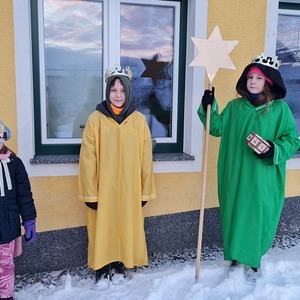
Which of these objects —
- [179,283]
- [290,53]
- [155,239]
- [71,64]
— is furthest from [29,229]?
[290,53]

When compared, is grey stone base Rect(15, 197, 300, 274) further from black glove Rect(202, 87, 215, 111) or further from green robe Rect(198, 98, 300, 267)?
black glove Rect(202, 87, 215, 111)

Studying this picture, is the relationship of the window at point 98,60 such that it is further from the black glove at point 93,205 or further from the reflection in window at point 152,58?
the black glove at point 93,205

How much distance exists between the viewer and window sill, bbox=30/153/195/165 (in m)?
3.39

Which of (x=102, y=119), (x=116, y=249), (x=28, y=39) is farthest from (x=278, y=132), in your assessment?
(x=28, y=39)

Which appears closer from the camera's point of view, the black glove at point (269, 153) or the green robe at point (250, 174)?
the black glove at point (269, 153)

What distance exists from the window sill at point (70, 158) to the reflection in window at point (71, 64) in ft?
0.77

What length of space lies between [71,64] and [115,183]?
1.27m

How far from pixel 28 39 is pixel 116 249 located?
1.85 metres

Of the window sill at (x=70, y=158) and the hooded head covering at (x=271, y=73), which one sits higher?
the hooded head covering at (x=271, y=73)

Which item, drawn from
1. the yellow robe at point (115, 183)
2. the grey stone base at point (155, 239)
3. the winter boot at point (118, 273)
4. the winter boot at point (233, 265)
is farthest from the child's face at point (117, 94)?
the winter boot at point (233, 265)

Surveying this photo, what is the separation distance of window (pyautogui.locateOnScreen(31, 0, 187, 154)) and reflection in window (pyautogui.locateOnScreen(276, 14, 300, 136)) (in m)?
1.17

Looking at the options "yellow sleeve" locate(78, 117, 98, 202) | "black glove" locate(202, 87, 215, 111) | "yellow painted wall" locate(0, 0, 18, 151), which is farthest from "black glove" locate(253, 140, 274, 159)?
"yellow painted wall" locate(0, 0, 18, 151)

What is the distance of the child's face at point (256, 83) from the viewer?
3055 mm

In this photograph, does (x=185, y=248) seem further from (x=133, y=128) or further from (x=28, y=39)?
(x=28, y=39)
